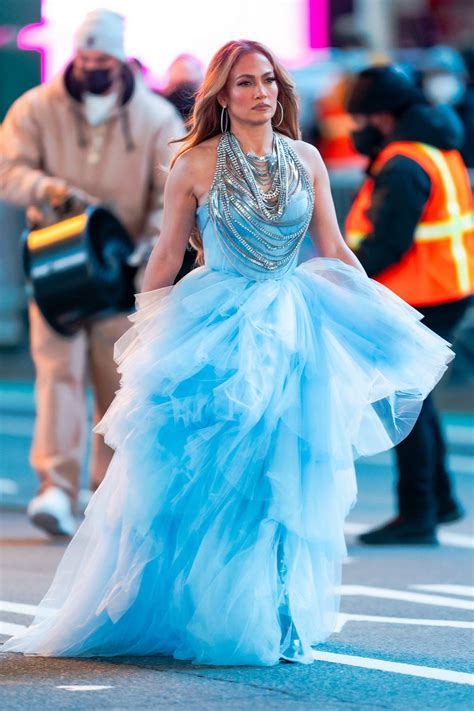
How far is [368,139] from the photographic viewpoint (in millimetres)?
9602

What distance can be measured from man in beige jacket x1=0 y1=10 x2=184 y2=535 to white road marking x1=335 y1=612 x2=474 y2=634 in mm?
2515

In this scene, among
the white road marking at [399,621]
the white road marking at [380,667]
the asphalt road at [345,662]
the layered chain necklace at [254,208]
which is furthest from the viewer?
the white road marking at [399,621]

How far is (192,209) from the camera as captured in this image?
642 cm

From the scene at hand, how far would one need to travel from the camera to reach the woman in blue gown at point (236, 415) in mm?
6105

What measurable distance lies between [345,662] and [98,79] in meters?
4.13

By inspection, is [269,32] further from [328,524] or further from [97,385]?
[328,524]

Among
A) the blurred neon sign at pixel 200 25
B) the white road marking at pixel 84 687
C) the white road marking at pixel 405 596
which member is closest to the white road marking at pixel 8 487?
the white road marking at pixel 405 596

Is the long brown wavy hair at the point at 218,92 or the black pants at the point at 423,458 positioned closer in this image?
the long brown wavy hair at the point at 218,92

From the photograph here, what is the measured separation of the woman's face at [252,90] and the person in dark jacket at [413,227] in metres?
2.82

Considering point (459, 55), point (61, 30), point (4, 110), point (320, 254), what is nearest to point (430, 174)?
point (320, 254)

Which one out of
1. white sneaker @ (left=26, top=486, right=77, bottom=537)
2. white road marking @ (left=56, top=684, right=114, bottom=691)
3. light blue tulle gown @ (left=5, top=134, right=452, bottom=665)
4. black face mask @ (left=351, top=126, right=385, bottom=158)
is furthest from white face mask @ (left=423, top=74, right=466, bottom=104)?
white road marking @ (left=56, top=684, right=114, bottom=691)

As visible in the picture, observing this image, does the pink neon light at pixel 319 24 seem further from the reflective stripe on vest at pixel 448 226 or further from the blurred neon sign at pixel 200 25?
the reflective stripe on vest at pixel 448 226

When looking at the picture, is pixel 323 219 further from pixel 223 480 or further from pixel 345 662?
pixel 345 662

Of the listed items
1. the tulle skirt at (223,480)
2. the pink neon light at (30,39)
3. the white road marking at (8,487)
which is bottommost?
the white road marking at (8,487)
